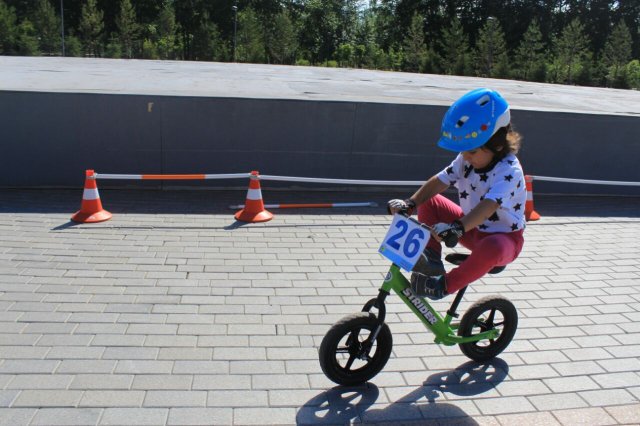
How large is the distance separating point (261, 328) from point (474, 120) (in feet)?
7.10

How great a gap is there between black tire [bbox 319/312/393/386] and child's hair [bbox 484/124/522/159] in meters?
1.21

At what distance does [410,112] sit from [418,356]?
207 inches

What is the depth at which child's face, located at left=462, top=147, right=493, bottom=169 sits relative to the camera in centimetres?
340

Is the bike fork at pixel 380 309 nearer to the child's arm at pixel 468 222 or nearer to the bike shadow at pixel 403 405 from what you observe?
the bike shadow at pixel 403 405

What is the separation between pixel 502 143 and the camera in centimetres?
339

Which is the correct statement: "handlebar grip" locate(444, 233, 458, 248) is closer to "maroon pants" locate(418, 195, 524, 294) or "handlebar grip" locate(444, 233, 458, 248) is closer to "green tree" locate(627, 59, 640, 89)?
Answer: "maroon pants" locate(418, 195, 524, 294)

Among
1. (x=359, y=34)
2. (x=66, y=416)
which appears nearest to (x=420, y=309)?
(x=66, y=416)

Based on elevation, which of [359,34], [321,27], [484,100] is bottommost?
[484,100]

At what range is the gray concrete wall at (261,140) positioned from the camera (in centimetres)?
785

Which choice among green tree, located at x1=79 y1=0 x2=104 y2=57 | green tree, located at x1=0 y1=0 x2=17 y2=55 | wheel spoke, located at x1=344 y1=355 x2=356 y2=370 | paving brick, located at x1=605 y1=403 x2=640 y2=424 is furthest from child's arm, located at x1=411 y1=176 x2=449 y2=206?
green tree, located at x1=79 y1=0 x2=104 y2=57

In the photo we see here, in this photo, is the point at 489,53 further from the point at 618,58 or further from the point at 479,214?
the point at 479,214

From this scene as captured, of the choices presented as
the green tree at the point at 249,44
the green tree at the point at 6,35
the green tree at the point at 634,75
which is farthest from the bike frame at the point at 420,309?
the green tree at the point at 6,35

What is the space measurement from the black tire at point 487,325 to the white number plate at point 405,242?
0.75 m

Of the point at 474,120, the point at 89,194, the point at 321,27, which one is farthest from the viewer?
the point at 321,27
